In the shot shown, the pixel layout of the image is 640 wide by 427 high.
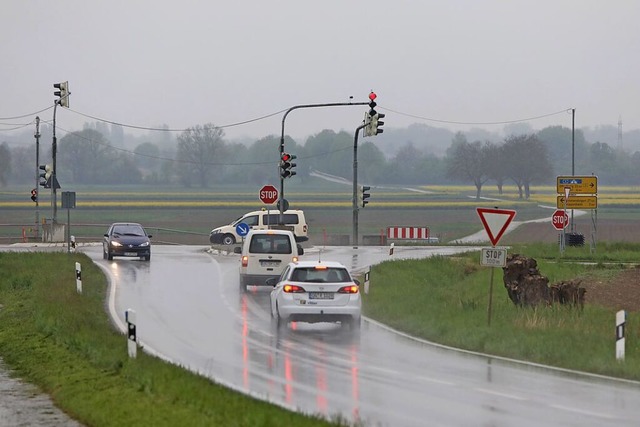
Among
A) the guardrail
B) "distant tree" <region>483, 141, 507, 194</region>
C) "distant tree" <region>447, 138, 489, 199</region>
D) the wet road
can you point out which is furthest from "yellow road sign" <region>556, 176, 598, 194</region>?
"distant tree" <region>447, 138, 489, 199</region>

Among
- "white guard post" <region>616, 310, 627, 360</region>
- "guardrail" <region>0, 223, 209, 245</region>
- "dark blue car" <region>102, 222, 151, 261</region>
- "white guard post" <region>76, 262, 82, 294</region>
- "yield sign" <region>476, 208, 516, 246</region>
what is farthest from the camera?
"guardrail" <region>0, 223, 209, 245</region>

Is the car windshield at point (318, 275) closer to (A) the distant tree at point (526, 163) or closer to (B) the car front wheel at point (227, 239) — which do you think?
(B) the car front wheel at point (227, 239)

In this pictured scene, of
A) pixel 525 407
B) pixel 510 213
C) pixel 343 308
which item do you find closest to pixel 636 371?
pixel 525 407

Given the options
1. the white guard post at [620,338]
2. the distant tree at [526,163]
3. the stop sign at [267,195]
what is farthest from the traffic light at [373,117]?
the distant tree at [526,163]

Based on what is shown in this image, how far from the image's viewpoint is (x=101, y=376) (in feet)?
54.3

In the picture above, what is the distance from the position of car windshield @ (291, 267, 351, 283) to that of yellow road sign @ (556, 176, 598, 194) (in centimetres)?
3418

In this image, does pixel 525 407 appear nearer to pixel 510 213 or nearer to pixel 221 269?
pixel 510 213

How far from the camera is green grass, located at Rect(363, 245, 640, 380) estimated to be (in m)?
20.3

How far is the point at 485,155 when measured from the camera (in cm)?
18638

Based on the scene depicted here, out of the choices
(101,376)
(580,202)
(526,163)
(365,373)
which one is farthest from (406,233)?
(526,163)

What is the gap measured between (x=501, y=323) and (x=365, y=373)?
7180mm

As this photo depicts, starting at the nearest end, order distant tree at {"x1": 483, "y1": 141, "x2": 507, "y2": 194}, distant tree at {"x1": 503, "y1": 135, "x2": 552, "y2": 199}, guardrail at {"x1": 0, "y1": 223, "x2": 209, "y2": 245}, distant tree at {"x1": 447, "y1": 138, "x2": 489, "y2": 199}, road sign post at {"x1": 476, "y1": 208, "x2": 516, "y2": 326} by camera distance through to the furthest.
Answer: road sign post at {"x1": 476, "y1": 208, "x2": 516, "y2": 326} < guardrail at {"x1": 0, "y1": 223, "x2": 209, "y2": 245} < distant tree at {"x1": 503, "y1": 135, "x2": 552, "y2": 199} < distant tree at {"x1": 483, "y1": 141, "x2": 507, "y2": 194} < distant tree at {"x1": 447, "y1": 138, "x2": 489, "y2": 199}

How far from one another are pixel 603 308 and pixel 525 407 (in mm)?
13728

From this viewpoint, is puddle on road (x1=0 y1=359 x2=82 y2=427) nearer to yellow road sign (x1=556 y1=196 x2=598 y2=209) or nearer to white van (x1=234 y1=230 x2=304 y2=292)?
white van (x1=234 y1=230 x2=304 y2=292)
